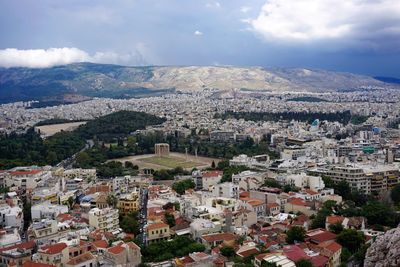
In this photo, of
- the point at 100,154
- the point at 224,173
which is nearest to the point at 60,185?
the point at 224,173

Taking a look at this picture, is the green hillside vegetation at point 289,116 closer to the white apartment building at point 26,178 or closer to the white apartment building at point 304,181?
the white apartment building at point 304,181

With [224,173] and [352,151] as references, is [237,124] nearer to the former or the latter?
[352,151]

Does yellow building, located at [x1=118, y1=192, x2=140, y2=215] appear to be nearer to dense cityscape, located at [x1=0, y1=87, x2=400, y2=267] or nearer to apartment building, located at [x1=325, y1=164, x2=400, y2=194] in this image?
dense cityscape, located at [x1=0, y1=87, x2=400, y2=267]

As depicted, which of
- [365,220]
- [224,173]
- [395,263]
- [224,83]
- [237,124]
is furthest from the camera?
[224,83]

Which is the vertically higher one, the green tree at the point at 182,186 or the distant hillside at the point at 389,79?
the distant hillside at the point at 389,79

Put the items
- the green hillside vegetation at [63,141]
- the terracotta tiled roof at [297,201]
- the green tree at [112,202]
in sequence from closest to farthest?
the terracotta tiled roof at [297,201] → the green tree at [112,202] → the green hillside vegetation at [63,141]

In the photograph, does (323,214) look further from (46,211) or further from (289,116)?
(289,116)

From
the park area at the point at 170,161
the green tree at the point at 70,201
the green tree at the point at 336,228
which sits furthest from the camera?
the park area at the point at 170,161

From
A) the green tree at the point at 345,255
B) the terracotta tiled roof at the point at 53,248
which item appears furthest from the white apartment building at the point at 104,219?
the green tree at the point at 345,255
